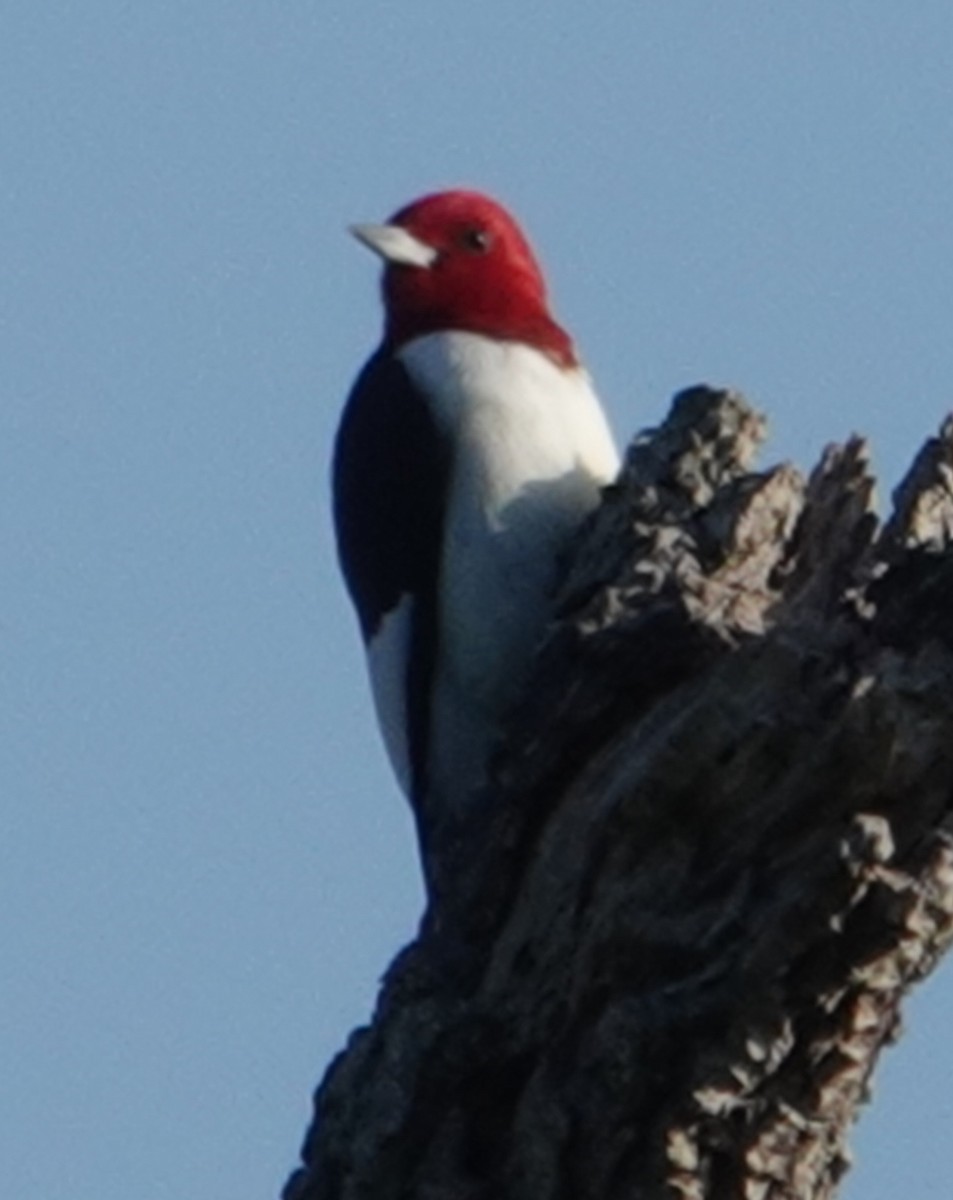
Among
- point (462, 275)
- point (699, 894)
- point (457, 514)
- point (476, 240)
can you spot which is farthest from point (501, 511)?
point (699, 894)

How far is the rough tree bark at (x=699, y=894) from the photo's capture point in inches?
210

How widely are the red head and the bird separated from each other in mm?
17

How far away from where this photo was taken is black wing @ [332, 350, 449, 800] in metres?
7.77

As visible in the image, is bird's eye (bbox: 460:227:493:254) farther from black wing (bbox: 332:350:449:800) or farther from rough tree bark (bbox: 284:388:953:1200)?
rough tree bark (bbox: 284:388:953:1200)

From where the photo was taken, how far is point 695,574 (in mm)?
6121

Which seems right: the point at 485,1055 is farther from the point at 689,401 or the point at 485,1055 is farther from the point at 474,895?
the point at 689,401

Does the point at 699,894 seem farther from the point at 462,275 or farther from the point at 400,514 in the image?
the point at 462,275

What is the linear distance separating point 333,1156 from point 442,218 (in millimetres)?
3515

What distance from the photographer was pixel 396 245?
27.8 ft

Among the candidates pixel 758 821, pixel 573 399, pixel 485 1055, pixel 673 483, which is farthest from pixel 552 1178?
pixel 573 399

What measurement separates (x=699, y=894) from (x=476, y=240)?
3323mm

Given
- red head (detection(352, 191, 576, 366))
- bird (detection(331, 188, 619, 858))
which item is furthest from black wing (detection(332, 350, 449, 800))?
red head (detection(352, 191, 576, 366))

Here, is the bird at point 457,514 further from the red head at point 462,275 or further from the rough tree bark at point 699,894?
the rough tree bark at point 699,894

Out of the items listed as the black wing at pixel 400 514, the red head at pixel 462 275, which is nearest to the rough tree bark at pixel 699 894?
the black wing at pixel 400 514
